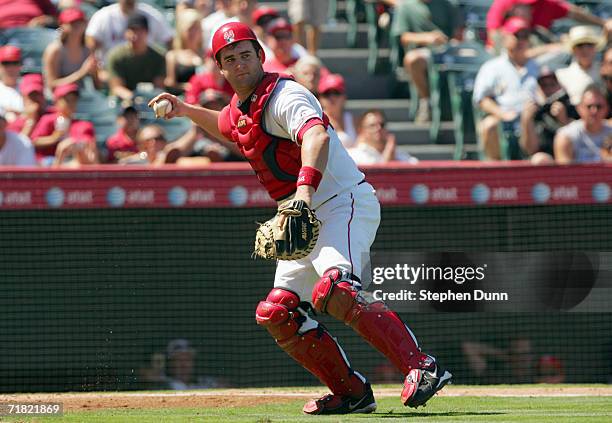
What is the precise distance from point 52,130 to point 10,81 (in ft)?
2.92

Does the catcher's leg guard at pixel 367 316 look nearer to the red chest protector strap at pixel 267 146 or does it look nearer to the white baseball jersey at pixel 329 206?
the white baseball jersey at pixel 329 206

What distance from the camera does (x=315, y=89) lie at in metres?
11.3

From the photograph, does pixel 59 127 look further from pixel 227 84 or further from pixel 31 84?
pixel 227 84

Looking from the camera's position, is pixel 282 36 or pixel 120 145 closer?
pixel 120 145

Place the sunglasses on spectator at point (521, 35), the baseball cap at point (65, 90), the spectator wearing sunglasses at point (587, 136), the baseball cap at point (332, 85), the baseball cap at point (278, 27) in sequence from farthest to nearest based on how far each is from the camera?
1. the sunglasses on spectator at point (521, 35)
2. the baseball cap at point (278, 27)
3. the baseball cap at point (65, 90)
4. the baseball cap at point (332, 85)
5. the spectator wearing sunglasses at point (587, 136)

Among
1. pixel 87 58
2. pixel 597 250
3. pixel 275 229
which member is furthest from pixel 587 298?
pixel 87 58

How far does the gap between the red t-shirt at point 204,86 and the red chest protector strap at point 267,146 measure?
487 cm

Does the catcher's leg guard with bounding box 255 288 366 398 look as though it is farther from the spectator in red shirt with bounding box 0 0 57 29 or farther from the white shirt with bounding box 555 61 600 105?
the spectator in red shirt with bounding box 0 0 57 29

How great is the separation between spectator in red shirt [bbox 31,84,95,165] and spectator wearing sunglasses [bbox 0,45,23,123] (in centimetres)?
53

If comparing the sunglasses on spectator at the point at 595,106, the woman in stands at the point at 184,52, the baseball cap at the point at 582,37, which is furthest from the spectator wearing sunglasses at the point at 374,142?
the baseball cap at the point at 582,37

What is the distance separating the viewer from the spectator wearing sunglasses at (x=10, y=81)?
11.6 m

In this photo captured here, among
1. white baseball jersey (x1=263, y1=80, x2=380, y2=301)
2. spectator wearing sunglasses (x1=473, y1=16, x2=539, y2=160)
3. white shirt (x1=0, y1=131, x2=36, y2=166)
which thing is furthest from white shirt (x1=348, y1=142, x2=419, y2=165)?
white baseball jersey (x1=263, y1=80, x2=380, y2=301)

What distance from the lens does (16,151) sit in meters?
10.4

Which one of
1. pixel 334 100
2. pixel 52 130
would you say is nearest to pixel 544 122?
pixel 334 100
